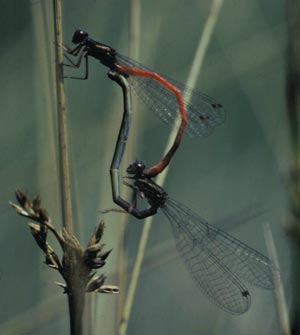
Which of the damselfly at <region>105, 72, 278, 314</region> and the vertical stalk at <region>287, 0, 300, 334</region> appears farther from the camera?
the vertical stalk at <region>287, 0, 300, 334</region>

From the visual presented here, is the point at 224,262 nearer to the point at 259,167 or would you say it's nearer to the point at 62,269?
the point at 259,167

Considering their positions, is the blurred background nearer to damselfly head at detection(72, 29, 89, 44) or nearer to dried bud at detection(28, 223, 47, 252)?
damselfly head at detection(72, 29, 89, 44)

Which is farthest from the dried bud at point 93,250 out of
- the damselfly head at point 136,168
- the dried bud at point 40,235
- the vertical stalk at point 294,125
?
the vertical stalk at point 294,125

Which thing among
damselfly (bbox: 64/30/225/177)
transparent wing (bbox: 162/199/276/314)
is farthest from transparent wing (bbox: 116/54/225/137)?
transparent wing (bbox: 162/199/276/314)

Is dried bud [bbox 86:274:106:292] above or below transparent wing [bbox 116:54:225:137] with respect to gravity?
below

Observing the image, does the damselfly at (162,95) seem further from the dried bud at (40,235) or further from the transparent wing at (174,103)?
the dried bud at (40,235)

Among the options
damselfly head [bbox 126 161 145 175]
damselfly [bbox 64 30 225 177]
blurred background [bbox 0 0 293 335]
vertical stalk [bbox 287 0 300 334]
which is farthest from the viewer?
vertical stalk [bbox 287 0 300 334]
